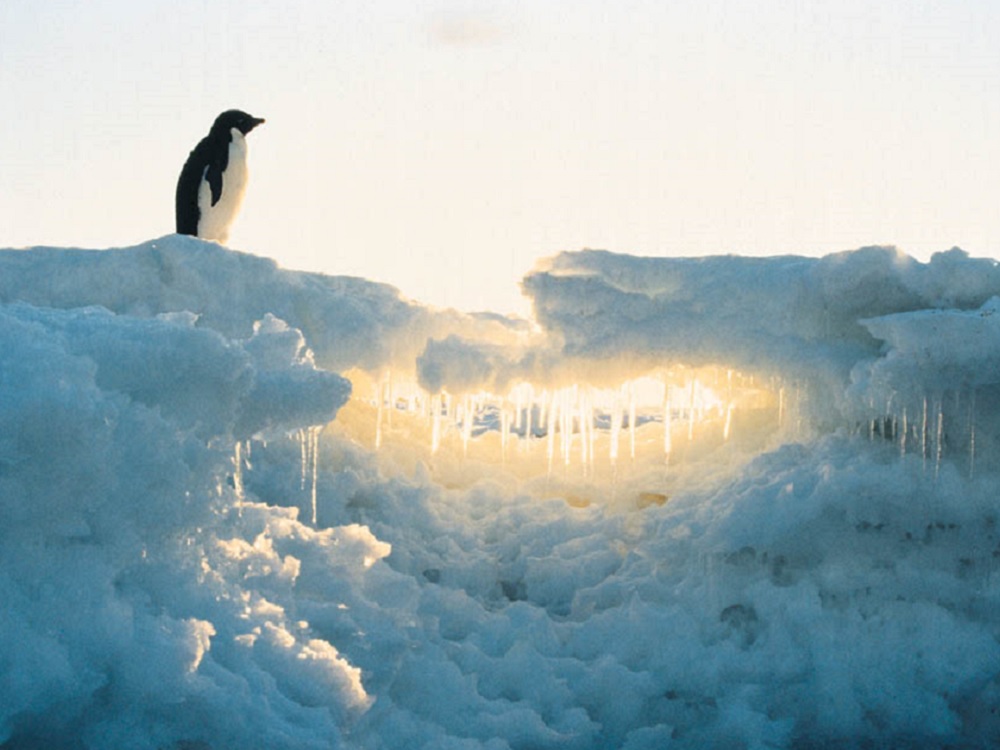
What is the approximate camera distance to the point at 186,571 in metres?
3.77

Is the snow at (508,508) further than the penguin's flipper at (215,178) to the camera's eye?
No

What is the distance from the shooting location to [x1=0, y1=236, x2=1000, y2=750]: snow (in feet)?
11.2

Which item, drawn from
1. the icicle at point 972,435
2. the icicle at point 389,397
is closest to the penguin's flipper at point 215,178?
the icicle at point 389,397

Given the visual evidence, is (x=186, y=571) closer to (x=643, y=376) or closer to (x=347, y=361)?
(x=347, y=361)

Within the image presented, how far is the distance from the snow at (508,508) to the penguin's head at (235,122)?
120 inches

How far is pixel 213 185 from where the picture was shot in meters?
9.05

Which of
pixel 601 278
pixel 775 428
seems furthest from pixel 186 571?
pixel 775 428

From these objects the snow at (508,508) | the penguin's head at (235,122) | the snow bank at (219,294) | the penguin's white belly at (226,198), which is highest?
the penguin's head at (235,122)

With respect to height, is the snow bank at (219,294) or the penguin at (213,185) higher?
the penguin at (213,185)

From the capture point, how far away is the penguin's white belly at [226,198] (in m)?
9.11

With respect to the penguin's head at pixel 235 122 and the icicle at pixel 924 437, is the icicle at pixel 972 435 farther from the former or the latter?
the penguin's head at pixel 235 122

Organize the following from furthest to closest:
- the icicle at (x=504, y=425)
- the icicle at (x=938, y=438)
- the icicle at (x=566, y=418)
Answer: the icicle at (x=504, y=425) < the icicle at (x=566, y=418) < the icicle at (x=938, y=438)

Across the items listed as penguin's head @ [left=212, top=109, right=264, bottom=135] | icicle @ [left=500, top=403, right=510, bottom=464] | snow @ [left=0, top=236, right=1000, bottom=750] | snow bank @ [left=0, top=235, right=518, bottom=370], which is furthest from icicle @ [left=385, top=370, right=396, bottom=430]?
penguin's head @ [left=212, top=109, right=264, bottom=135]

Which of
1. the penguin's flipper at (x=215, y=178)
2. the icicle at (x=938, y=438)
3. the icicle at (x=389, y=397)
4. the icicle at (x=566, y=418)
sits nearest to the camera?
the icicle at (x=938, y=438)
